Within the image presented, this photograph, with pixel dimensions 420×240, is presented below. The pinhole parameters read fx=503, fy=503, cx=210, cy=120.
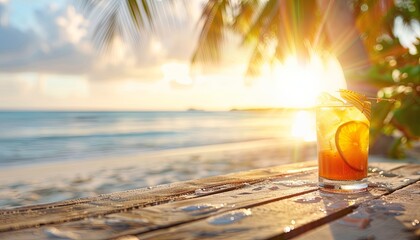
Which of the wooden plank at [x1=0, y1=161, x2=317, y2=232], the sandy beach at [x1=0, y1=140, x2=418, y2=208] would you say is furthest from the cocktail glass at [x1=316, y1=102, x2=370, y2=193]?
the sandy beach at [x1=0, y1=140, x2=418, y2=208]

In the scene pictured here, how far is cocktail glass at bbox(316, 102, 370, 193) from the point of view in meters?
1.30

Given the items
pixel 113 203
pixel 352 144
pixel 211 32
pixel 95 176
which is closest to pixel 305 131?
pixel 211 32

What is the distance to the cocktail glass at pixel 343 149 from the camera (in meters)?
1.30

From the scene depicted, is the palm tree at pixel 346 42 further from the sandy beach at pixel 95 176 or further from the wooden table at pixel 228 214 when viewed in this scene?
the wooden table at pixel 228 214

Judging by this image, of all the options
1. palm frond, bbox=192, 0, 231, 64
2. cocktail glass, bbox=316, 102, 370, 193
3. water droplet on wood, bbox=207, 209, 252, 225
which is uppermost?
palm frond, bbox=192, 0, 231, 64

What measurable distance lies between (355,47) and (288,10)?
89 centimetres

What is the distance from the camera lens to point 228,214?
3.14ft

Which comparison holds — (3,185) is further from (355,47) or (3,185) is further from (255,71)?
(255,71)

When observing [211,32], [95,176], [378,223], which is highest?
[211,32]

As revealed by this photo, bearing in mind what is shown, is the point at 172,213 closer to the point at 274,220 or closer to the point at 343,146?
the point at 274,220

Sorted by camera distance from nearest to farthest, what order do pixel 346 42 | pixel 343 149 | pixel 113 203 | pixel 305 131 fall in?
pixel 113 203 < pixel 343 149 < pixel 346 42 < pixel 305 131

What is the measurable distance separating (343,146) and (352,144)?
0.08 feet

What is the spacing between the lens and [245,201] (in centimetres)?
113

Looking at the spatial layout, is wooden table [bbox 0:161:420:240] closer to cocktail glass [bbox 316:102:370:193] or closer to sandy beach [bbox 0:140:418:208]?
cocktail glass [bbox 316:102:370:193]
